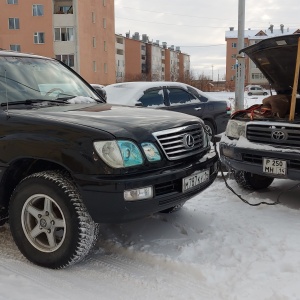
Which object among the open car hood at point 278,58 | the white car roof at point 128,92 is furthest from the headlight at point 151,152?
the white car roof at point 128,92

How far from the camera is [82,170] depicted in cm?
296

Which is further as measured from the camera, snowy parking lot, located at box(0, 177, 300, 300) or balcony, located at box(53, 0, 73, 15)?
balcony, located at box(53, 0, 73, 15)

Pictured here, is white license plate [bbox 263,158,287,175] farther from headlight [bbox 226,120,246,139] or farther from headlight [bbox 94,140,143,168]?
headlight [bbox 94,140,143,168]

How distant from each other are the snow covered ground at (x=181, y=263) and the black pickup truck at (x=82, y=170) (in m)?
0.25

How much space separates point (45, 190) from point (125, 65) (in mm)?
80047

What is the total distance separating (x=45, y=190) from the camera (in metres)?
3.10

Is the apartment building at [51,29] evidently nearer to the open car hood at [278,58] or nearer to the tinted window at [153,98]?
the tinted window at [153,98]

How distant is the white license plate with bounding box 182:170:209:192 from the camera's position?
3338 millimetres

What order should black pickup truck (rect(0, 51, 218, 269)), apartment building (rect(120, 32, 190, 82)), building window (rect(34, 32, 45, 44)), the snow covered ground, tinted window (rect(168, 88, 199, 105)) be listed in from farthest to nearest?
apartment building (rect(120, 32, 190, 82)), building window (rect(34, 32, 45, 44)), tinted window (rect(168, 88, 199, 105)), black pickup truck (rect(0, 51, 218, 269)), the snow covered ground

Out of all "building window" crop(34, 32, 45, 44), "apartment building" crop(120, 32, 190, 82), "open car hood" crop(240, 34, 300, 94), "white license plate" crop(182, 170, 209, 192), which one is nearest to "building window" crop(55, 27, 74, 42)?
"building window" crop(34, 32, 45, 44)

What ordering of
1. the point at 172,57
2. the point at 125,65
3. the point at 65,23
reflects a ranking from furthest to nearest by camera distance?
the point at 172,57 → the point at 125,65 → the point at 65,23

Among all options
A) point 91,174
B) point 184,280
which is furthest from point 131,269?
point 91,174

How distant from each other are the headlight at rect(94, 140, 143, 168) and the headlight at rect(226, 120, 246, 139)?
2.12 m

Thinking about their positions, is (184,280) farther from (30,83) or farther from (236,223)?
(30,83)
